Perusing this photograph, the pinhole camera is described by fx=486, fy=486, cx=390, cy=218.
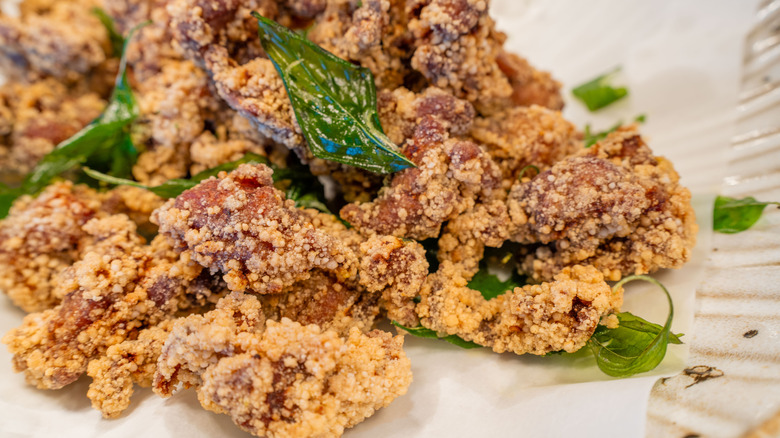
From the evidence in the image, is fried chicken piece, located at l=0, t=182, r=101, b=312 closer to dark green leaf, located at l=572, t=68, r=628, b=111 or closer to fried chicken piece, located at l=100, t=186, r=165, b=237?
fried chicken piece, located at l=100, t=186, r=165, b=237

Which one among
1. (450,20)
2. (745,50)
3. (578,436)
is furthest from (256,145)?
(745,50)

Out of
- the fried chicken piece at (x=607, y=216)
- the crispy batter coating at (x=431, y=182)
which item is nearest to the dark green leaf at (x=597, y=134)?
the fried chicken piece at (x=607, y=216)

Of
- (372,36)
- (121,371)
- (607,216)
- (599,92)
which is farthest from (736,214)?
(121,371)

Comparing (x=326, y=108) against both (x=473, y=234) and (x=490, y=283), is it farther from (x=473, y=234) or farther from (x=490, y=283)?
(x=490, y=283)

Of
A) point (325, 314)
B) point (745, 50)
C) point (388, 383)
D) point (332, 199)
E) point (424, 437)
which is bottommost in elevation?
point (424, 437)

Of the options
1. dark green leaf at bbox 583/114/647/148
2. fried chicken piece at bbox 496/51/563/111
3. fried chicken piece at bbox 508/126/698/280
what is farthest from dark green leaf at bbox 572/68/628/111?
fried chicken piece at bbox 508/126/698/280

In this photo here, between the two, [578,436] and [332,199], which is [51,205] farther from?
[578,436]
